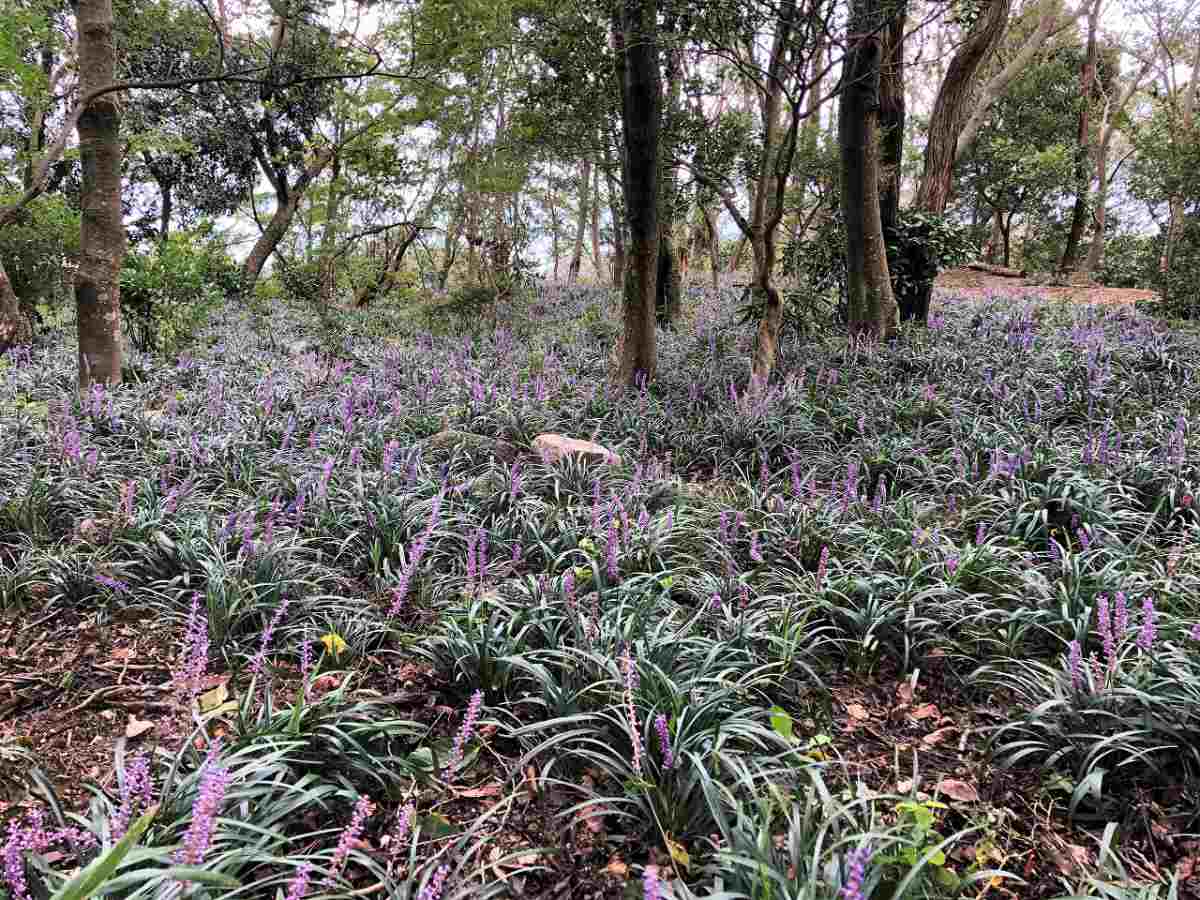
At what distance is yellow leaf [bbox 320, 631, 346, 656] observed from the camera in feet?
7.88

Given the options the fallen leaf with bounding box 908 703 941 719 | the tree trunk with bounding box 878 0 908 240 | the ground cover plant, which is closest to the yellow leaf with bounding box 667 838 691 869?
the ground cover plant

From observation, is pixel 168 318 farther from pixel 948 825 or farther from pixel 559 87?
pixel 948 825

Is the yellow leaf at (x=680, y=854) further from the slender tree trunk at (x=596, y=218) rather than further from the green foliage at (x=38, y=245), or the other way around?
the slender tree trunk at (x=596, y=218)

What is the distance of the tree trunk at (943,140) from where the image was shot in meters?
7.74

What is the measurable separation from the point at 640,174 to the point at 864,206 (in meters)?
2.88

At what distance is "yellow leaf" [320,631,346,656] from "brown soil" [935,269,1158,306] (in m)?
12.9

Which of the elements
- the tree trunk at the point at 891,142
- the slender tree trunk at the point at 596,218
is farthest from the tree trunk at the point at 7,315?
the slender tree trunk at the point at 596,218

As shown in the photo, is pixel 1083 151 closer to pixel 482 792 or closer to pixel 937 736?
pixel 937 736

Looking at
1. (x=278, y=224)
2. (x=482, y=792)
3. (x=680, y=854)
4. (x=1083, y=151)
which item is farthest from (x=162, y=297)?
(x=1083, y=151)

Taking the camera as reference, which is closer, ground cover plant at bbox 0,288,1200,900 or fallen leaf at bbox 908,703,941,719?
ground cover plant at bbox 0,288,1200,900

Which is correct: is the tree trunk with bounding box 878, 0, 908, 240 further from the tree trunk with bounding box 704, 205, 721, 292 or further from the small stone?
the small stone

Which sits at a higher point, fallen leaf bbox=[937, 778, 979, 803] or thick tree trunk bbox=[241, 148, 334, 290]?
thick tree trunk bbox=[241, 148, 334, 290]

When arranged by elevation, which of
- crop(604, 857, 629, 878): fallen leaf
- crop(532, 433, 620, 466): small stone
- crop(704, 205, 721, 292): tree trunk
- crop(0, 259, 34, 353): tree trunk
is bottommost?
crop(604, 857, 629, 878): fallen leaf

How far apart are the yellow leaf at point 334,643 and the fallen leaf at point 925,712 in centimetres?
215
